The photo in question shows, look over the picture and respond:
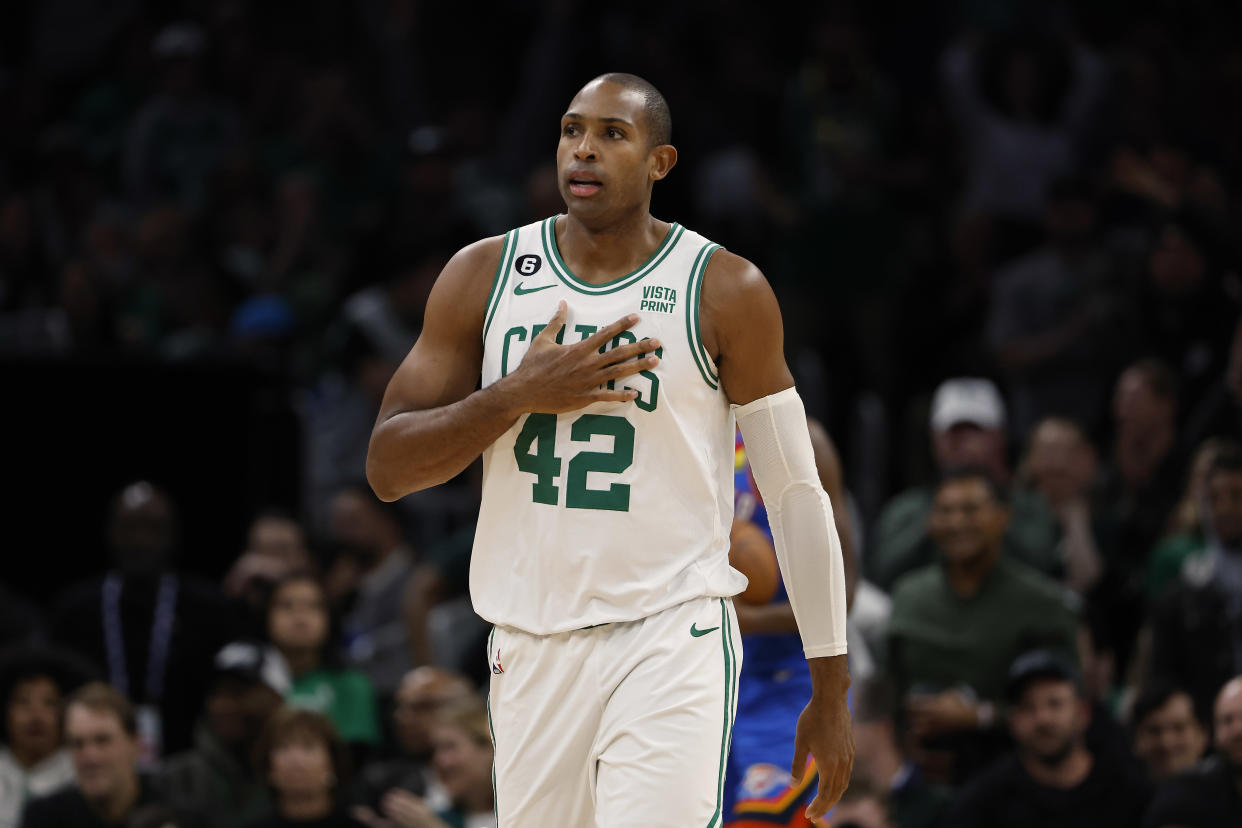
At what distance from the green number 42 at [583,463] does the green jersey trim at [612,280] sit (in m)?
0.31

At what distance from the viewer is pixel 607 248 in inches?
181

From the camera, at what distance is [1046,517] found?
8820mm

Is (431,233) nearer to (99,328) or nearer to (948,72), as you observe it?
(99,328)

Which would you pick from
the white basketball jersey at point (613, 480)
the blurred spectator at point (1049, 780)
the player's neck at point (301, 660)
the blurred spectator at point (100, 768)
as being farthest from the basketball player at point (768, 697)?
the player's neck at point (301, 660)

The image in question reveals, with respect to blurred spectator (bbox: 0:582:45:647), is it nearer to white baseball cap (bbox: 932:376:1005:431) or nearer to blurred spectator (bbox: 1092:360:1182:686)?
white baseball cap (bbox: 932:376:1005:431)

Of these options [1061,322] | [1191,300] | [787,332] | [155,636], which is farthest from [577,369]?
[787,332]

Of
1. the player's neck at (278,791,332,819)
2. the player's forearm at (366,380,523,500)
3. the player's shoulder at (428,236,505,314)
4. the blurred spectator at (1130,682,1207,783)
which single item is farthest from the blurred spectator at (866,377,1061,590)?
the player's forearm at (366,380,523,500)

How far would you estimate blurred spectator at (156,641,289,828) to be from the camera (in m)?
8.12

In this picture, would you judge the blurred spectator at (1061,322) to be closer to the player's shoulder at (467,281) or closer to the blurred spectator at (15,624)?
the blurred spectator at (15,624)

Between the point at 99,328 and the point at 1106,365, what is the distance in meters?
5.87

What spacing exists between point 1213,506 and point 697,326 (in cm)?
422

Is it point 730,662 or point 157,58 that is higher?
point 157,58

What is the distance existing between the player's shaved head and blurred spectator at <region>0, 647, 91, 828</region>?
471 centimetres

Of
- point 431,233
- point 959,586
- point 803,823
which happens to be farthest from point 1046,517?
point 431,233
